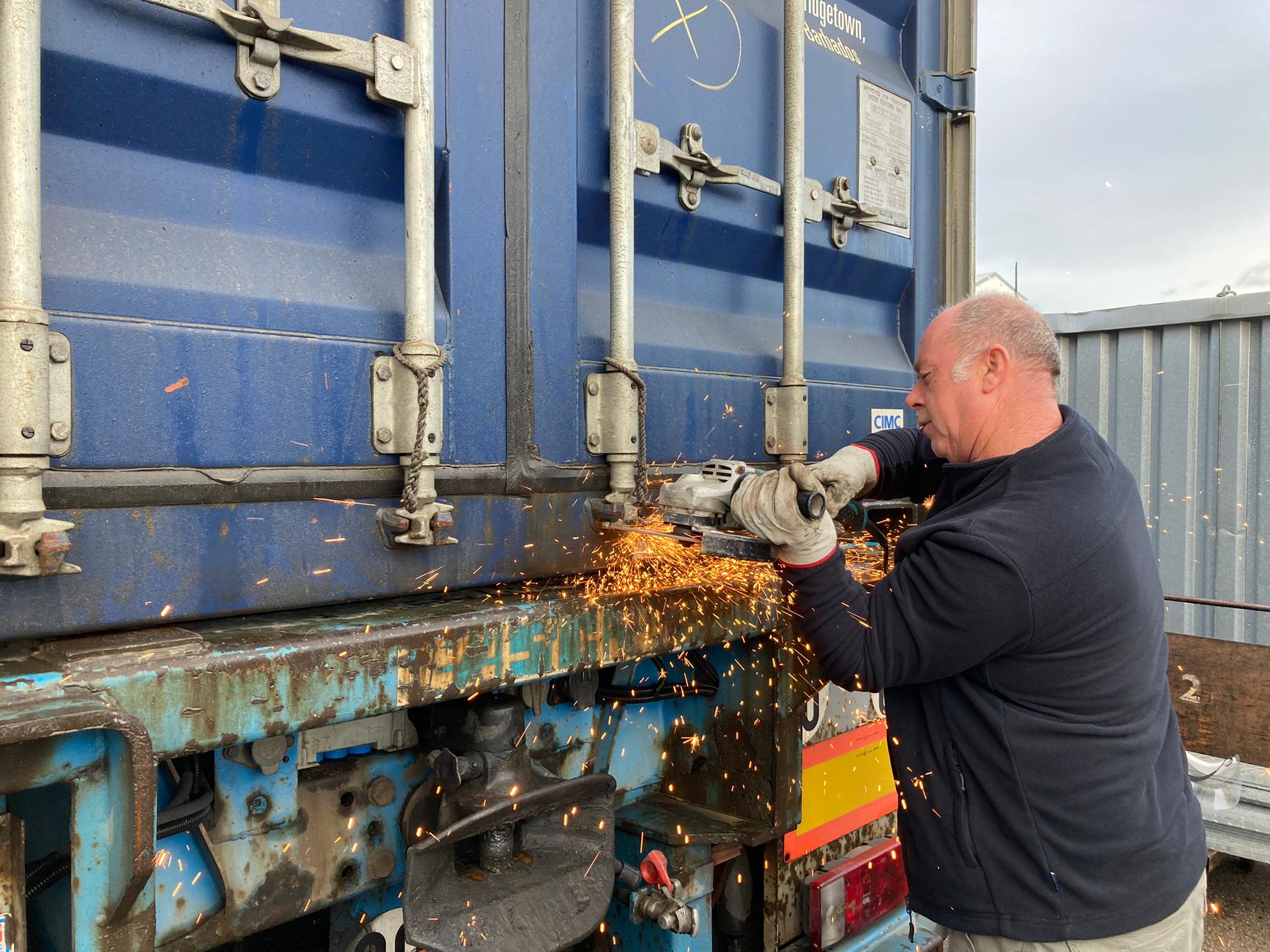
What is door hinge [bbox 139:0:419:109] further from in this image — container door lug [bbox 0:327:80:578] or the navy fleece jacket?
the navy fleece jacket

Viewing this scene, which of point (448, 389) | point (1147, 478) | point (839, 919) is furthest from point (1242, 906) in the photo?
point (448, 389)

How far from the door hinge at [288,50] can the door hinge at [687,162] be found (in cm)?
56

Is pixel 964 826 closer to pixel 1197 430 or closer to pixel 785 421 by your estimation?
pixel 785 421

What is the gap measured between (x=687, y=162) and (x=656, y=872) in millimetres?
1582

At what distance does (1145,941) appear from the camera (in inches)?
76.7

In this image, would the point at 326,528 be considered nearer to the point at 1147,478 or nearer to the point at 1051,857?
the point at 1051,857

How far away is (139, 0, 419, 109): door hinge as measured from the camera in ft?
4.41

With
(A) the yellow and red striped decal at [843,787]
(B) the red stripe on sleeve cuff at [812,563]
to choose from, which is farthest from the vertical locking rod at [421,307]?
(A) the yellow and red striped decal at [843,787]

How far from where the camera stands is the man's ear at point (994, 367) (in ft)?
6.93

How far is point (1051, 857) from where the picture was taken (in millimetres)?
1908

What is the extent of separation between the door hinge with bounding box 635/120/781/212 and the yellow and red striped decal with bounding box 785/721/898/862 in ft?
4.83

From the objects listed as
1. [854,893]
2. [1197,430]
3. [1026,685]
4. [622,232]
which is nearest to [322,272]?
[622,232]

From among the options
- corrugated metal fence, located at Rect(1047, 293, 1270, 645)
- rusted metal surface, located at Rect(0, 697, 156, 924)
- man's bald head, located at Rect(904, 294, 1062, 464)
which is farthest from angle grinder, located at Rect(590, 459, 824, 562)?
corrugated metal fence, located at Rect(1047, 293, 1270, 645)

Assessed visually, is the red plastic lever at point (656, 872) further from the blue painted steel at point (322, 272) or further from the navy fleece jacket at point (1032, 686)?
the blue painted steel at point (322, 272)
